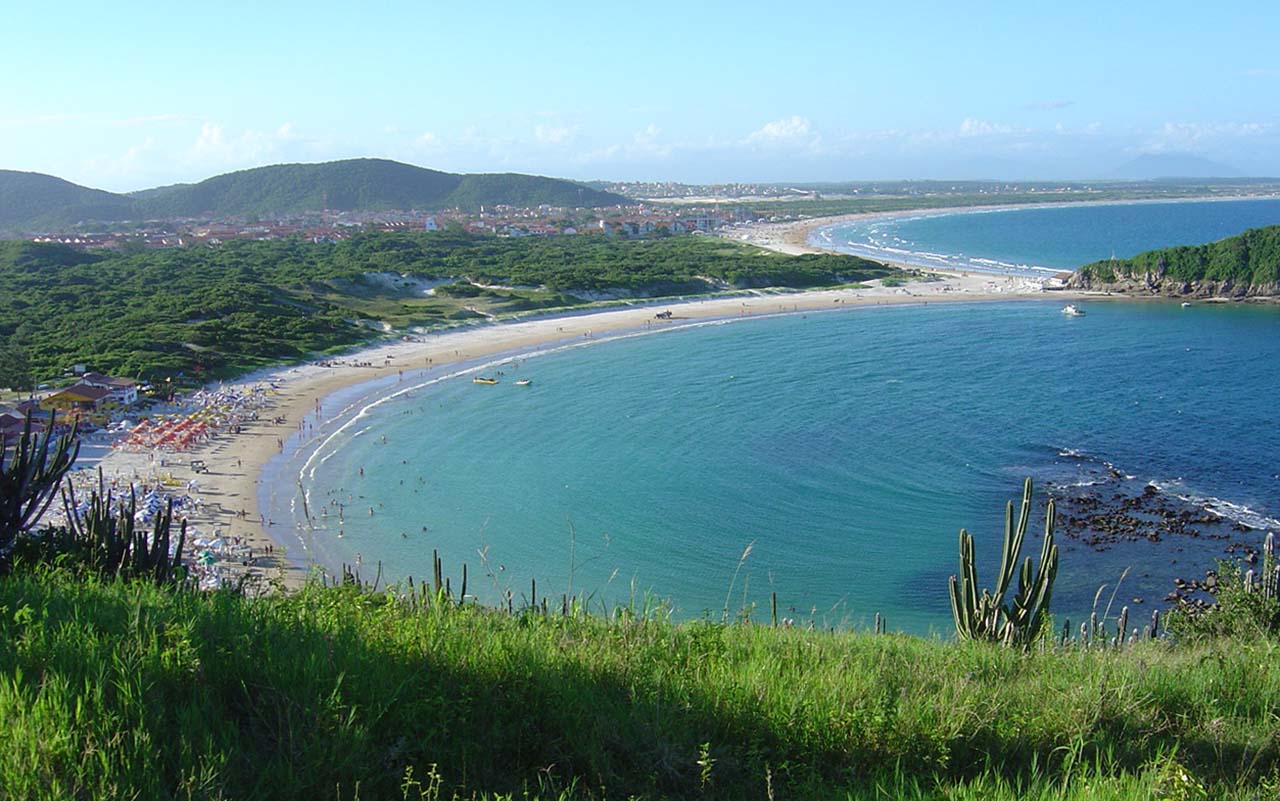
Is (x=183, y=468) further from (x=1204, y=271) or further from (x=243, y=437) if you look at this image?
(x=1204, y=271)

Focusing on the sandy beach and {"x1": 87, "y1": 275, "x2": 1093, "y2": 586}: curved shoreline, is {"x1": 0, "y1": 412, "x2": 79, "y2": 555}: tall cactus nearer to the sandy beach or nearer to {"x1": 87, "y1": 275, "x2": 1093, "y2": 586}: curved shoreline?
the sandy beach

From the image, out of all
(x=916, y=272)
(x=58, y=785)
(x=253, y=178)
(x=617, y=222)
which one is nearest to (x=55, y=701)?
(x=58, y=785)

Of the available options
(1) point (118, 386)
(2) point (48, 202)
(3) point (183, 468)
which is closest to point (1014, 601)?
(3) point (183, 468)

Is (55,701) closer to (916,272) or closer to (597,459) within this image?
(597,459)

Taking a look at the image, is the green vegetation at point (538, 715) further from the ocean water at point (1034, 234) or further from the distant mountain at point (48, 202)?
the distant mountain at point (48, 202)

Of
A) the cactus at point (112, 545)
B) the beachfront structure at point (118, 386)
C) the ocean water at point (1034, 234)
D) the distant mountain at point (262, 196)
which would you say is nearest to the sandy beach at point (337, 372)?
the cactus at point (112, 545)
